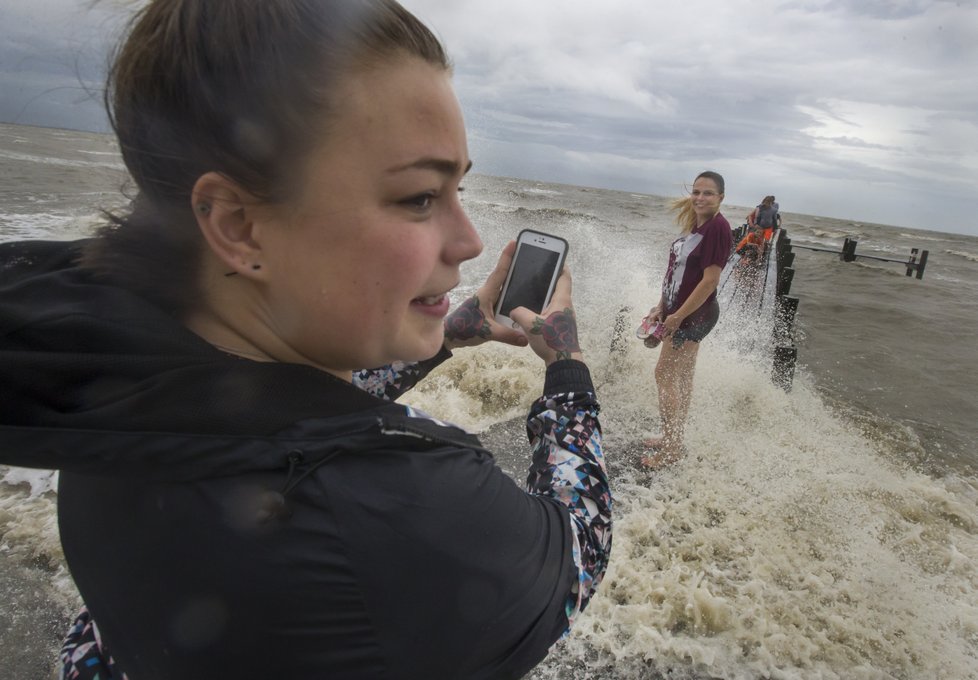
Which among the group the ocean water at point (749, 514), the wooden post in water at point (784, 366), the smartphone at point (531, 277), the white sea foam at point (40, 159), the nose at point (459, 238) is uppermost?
the nose at point (459, 238)

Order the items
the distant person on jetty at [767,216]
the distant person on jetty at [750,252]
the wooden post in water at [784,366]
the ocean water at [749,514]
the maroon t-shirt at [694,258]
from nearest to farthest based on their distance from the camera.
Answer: the ocean water at [749,514] < the maroon t-shirt at [694,258] < the wooden post in water at [784,366] < the distant person on jetty at [750,252] < the distant person on jetty at [767,216]

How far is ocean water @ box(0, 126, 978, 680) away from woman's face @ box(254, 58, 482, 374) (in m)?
0.46

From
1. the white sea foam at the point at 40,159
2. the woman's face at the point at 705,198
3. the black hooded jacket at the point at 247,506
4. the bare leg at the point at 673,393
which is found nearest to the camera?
the black hooded jacket at the point at 247,506

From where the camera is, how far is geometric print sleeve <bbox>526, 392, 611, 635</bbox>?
1.13 meters

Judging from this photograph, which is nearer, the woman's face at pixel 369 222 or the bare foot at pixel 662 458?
the woman's face at pixel 369 222

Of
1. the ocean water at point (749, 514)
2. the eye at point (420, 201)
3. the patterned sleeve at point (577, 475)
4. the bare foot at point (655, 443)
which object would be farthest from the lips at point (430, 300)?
the bare foot at point (655, 443)

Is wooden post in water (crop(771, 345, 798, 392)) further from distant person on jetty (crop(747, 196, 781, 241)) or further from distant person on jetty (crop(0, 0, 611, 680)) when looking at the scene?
distant person on jetty (crop(747, 196, 781, 241))

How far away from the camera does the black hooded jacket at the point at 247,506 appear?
75 centimetres

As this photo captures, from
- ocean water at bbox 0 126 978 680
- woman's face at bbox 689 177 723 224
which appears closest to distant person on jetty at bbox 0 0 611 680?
ocean water at bbox 0 126 978 680

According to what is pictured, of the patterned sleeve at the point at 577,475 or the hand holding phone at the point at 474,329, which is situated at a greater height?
the hand holding phone at the point at 474,329

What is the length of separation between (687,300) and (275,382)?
4506 millimetres

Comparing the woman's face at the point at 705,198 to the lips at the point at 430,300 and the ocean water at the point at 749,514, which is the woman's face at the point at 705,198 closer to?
the ocean water at the point at 749,514

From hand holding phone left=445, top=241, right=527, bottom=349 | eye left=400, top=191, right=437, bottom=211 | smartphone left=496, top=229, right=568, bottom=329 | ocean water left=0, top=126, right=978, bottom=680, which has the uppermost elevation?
eye left=400, top=191, right=437, bottom=211

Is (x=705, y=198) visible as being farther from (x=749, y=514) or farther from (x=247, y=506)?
(x=247, y=506)
